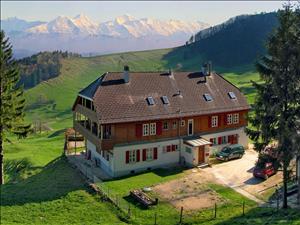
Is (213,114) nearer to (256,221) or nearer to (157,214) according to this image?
(157,214)

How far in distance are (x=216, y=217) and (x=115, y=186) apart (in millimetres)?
12086

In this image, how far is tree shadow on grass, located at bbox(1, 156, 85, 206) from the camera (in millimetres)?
41844

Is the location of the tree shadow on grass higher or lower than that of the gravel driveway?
lower

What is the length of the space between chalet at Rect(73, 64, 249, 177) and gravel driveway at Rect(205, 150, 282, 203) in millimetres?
2912

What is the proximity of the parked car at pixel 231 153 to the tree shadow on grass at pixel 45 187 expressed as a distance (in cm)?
1723

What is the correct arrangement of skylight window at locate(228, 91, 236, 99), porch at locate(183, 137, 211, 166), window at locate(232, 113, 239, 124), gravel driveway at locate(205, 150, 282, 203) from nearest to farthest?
gravel driveway at locate(205, 150, 282, 203), porch at locate(183, 137, 211, 166), window at locate(232, 113, 239, 124), skylight window at locate(228, 91, 236, 99)

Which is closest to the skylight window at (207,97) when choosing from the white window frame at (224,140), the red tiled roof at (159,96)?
the red tiled roof at (159,96)

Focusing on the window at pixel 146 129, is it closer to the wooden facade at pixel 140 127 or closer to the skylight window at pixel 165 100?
the wooden facade at pixel 140 127

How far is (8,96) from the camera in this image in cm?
5216

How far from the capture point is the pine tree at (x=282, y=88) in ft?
109

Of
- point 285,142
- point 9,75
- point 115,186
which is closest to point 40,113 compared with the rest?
point 9,75

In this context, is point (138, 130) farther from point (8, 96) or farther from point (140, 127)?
point (8, 96)

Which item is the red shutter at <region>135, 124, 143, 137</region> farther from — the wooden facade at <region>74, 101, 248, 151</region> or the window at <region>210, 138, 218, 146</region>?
the window at <region>210, 138, 218, 146</region>

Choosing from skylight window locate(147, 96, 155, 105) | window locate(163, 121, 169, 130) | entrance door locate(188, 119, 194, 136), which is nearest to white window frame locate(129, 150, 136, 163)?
window locate(163, 121, 169, 130)
